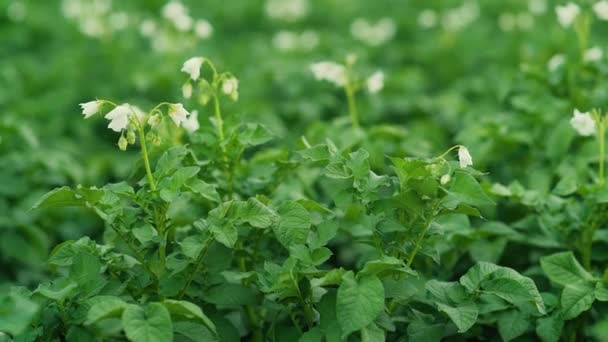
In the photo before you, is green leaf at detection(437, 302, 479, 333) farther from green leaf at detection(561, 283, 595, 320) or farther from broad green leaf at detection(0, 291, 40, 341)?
broad green leaf at detection(0, 291, 40, 341)

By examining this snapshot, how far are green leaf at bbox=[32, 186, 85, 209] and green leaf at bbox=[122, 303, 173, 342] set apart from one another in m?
0.47

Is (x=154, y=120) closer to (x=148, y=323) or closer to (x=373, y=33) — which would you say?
(x=148, y=323)

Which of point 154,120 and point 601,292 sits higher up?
point 154,120

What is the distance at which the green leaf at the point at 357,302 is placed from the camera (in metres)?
2.56

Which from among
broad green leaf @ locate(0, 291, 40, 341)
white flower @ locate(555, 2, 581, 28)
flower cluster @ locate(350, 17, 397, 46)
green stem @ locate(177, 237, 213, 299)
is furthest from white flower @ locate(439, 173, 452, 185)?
flower cluster @ locate(350, 17, 397, 46)

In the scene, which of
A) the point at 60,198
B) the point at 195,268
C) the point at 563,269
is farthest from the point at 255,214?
the point at 563,269

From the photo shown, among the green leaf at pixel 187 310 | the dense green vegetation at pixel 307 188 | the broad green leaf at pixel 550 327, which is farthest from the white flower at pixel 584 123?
the green leaf at pixel 187 310

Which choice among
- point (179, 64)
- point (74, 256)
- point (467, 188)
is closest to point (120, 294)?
point (74, 256)

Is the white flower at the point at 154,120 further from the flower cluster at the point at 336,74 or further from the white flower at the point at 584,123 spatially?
the white flower at the point at 584,123

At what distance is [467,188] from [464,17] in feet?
14.7

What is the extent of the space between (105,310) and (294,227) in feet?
2.23

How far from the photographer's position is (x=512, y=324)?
3031mm

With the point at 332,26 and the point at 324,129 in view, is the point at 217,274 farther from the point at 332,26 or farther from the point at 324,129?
the point at 332,26

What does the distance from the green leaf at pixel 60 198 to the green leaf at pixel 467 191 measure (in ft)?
3.95
